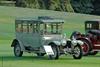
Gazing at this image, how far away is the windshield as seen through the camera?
2466cm

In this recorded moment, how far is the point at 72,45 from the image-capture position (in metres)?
24.2

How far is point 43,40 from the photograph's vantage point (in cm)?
2438

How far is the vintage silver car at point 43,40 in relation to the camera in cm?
2398

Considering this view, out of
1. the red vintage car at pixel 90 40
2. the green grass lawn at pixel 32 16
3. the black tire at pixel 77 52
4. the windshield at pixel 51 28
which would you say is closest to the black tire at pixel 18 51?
the windshield at pixel 51 28

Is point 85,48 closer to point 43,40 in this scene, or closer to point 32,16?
point 43,40

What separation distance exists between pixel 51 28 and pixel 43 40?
911mm

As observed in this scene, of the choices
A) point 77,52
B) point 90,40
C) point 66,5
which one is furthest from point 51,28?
point 66,5

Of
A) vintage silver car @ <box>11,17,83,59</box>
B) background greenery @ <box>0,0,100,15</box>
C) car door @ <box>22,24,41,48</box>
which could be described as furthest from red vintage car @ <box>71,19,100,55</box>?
background greenery @ <box>0,0,100,15</box>

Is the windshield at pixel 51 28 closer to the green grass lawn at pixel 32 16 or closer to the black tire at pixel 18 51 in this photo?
the black tire at pixel 18 51

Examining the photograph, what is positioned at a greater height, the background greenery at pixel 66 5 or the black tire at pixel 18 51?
the background greenery at pixel 66 5

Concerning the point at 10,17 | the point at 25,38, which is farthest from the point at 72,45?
the point at 10,17

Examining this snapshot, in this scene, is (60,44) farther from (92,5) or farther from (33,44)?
(92,5)

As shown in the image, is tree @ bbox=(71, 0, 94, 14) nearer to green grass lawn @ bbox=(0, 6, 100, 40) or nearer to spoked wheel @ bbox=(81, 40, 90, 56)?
green grass lawn @ bbox=(0, 6, 100, 40)

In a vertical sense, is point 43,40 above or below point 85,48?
above
